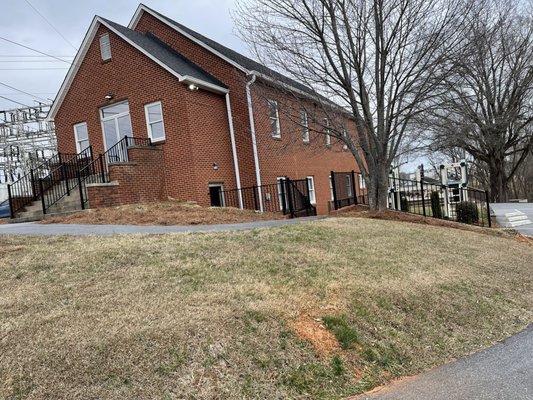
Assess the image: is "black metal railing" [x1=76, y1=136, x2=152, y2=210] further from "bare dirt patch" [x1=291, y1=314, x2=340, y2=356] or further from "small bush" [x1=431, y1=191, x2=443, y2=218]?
"small bush" [x1=431, y1=191, x2=443, y2=218]

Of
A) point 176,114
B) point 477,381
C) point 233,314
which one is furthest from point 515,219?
point 233,314

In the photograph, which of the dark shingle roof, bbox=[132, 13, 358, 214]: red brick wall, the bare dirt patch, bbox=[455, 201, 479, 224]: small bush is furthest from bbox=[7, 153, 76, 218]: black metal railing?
bbox=[455, 201, 479, 224]: small bush

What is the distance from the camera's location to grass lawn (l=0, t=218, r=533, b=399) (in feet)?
10.2

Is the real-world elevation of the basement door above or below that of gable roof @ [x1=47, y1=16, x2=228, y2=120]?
below

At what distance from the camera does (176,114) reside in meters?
14.0

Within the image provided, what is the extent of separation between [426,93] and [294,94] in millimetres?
3603

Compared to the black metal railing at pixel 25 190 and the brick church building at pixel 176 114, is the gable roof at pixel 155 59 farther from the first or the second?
the black metal railing at pixel 25 190

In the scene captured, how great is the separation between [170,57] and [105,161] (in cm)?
451

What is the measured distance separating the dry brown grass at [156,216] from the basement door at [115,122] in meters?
4.87

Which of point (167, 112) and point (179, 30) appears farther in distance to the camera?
point (179, 30)

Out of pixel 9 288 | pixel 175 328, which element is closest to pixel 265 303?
pixel 175 328

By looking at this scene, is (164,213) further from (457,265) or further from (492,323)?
(492,323)

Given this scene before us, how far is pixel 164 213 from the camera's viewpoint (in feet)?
35.1

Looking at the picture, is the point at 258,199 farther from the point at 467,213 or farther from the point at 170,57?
the point at 467,213
